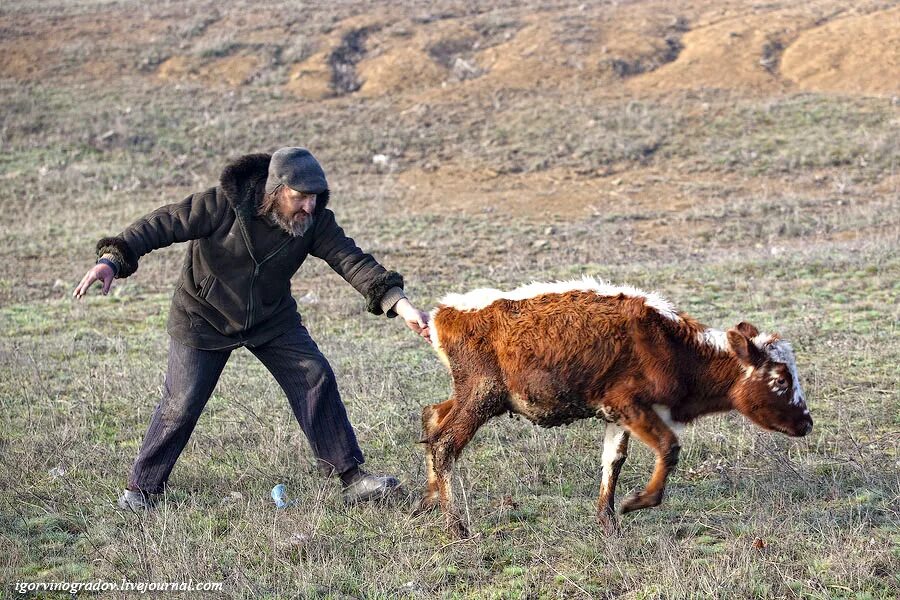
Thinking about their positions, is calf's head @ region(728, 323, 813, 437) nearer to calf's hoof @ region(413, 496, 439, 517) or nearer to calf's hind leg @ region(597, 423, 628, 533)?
calf's hind leg @ region(597, 423, 628, 533)

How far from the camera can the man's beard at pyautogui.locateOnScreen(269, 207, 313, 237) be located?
5.37m

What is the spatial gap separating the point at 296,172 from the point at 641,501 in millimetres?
2575

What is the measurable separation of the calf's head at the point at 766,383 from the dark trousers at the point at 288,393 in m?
2.32

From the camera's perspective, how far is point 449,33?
2862 cm

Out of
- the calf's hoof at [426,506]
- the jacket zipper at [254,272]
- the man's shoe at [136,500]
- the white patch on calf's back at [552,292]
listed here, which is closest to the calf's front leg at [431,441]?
the calf's hoof at [426,506]

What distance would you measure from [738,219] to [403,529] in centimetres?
1252

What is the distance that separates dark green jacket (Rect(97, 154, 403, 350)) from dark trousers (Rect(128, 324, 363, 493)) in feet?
0.40

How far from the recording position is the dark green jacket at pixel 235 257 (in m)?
5.38

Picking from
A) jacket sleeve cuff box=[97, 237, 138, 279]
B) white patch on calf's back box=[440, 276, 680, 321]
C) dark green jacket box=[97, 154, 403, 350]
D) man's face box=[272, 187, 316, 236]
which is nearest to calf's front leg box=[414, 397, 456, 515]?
white patch on calf's back box=[440, 276, 680, 321]

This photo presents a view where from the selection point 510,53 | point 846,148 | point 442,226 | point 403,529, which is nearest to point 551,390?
point 403,529

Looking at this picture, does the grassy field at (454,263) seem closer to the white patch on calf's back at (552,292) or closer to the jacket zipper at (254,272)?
the jacket zipper at (254,272)

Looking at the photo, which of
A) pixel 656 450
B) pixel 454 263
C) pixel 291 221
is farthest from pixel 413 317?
pixel 454 263

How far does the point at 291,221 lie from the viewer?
5.37m

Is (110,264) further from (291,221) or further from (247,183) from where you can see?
(291,221)
